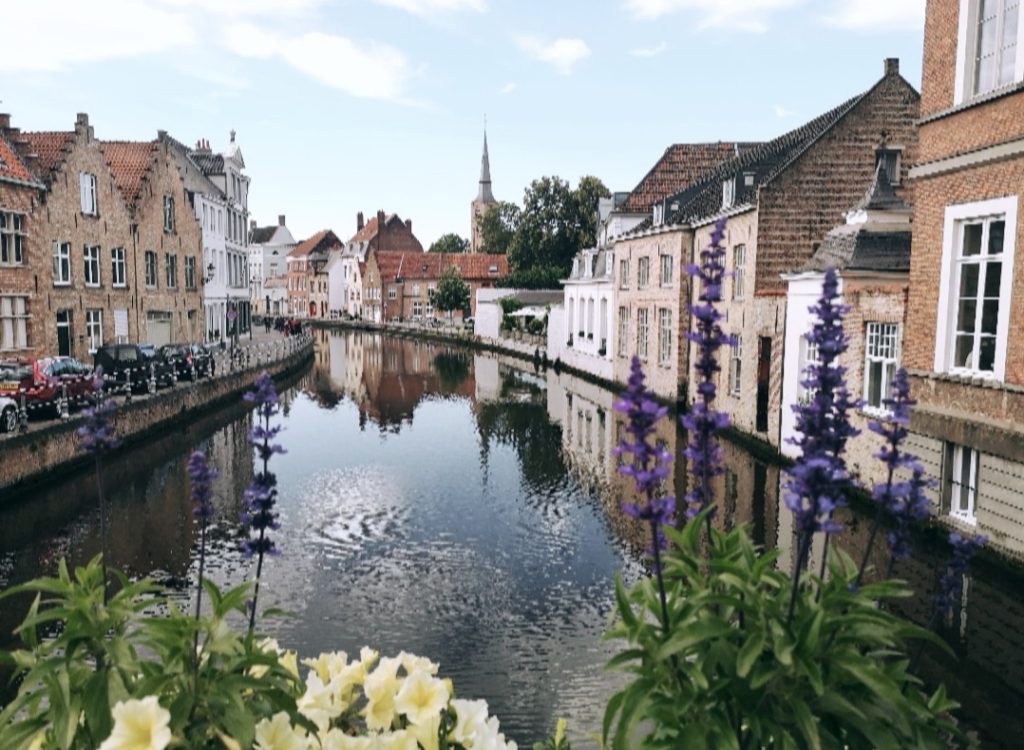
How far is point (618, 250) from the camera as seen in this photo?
40.1 m

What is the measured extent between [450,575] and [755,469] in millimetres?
10447

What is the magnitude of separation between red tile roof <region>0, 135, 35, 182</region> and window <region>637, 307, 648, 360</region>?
1026 inches

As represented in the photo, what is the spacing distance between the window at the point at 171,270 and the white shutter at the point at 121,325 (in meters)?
5.11

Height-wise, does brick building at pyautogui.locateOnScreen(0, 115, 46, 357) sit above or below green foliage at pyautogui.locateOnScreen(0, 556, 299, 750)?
above

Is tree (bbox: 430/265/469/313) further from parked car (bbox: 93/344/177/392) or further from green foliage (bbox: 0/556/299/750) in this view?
green foliage (bbox: 0/556/299/750)

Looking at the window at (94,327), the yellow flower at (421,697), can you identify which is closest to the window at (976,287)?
the yellow flower at (421,697)

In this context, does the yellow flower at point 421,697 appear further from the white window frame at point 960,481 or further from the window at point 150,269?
the window at point 150,269

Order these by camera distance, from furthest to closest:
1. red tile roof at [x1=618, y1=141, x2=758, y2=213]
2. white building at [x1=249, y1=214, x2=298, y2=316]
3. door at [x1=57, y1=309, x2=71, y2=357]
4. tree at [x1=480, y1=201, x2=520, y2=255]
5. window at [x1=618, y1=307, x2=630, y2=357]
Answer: white building at [x1=249, y1=214, x2=298, y2=316]
tree at [x1=480, y1=201, x2=520, y2=255]
red tile roof at [x1=618, y1=141, x2=758, y2=213]
window at [x1=618, y1=307, x2=630, y2=357]
door at [x1=57, y1=309, x2=71, y2=357]

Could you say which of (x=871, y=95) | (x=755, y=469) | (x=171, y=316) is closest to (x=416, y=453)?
(x=755, y=469)

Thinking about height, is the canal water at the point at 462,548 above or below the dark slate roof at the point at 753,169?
below

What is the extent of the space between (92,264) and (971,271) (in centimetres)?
3528

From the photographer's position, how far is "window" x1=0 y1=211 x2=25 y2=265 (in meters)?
29.0

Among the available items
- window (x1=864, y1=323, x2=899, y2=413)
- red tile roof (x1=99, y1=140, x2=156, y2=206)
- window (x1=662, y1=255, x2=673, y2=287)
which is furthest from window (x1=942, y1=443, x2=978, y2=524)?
red tile roof (x1=99, y1=140, x2=156, y2=206)

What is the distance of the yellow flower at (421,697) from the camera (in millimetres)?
2701
